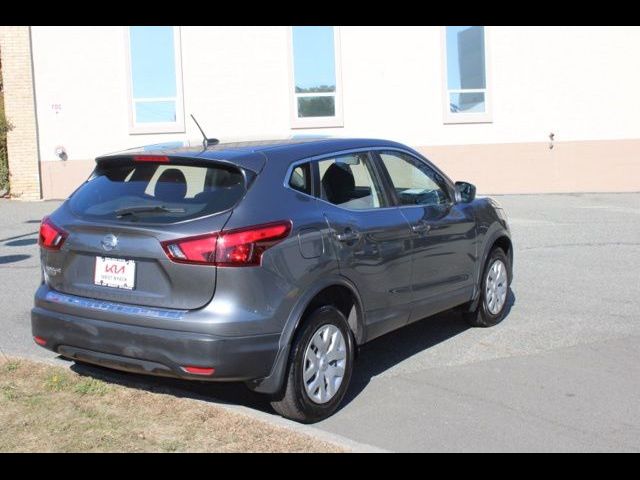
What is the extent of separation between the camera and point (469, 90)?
1869 centimetres

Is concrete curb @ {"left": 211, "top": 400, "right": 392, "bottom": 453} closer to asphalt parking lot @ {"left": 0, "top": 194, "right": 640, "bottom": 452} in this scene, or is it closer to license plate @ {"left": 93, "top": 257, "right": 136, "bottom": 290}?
asphalt parking lot @ {"left": 0, "top": 194, "right": 640, "bottom": 452}

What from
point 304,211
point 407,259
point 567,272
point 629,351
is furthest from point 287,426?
point 567,272

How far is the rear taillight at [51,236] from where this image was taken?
484cm

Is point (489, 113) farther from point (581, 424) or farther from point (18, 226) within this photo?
point (581, 424)

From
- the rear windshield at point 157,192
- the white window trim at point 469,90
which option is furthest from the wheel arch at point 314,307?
the white window trim at point 469,90

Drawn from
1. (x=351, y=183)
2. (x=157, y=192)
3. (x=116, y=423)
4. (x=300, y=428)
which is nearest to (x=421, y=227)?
(x=351, y=183)

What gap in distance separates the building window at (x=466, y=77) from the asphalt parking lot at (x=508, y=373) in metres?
9.22

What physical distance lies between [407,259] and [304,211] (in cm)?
114

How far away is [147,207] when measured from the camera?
4676mm

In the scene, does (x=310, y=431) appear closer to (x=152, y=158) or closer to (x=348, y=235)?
(x=348, y=235)

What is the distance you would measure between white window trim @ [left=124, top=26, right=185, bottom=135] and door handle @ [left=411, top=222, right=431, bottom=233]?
12532 mm

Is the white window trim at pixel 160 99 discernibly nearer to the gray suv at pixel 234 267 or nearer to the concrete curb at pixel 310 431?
the gray suv at pixel 234 267

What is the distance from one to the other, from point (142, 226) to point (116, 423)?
1148 mm

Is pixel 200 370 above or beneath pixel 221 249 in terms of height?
beneath
